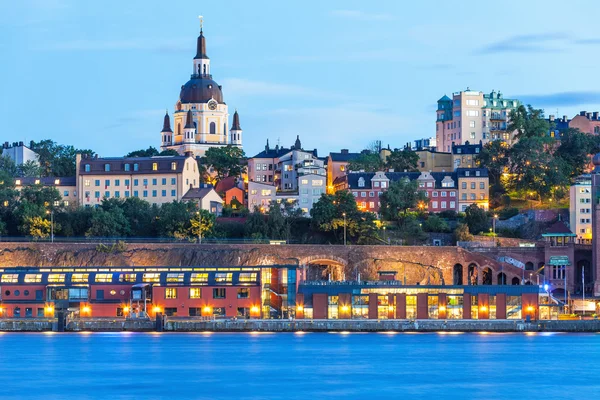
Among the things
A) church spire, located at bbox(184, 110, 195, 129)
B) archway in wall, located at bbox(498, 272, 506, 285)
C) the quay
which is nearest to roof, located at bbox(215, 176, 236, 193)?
church spire, located at bbox(184, 110, 195, 129)

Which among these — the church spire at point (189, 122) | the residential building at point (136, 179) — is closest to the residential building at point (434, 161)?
the residential building at point (136, 179)

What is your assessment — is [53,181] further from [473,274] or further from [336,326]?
[336,326]

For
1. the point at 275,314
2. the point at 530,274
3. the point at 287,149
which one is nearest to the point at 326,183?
the point at 287,149

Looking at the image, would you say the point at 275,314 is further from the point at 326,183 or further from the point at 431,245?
the point at 326,183

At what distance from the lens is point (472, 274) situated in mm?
106688

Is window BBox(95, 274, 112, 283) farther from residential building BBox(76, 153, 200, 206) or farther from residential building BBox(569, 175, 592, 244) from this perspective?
residential building BBox(569, 175, 592, 244)

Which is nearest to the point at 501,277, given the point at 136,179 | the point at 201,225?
the point at 201,225

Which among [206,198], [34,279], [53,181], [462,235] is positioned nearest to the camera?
[34,279]

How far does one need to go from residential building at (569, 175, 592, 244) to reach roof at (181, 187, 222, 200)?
102 feet

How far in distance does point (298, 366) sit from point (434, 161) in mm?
68872

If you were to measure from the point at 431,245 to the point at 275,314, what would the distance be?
79.6 feet

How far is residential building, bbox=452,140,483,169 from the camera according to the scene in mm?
135250

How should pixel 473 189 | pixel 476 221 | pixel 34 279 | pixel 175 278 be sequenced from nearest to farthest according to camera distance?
1. pixel 175 278
2. pixel 34 279
3. pixel 476 221
4. pixel 473 189

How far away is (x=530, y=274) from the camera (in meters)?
105
